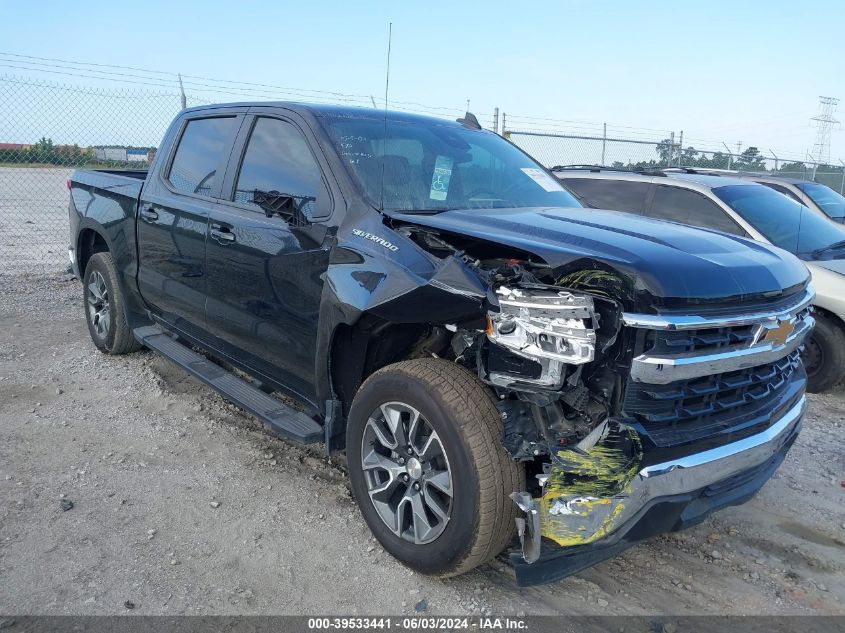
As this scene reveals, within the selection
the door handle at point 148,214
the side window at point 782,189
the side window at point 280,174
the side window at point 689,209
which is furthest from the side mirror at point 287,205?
the side window at point 782,189

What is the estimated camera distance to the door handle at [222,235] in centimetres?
377

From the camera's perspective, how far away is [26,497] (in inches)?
135

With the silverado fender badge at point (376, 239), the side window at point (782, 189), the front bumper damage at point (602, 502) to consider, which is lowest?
the front bumper damage at point (602, 502)

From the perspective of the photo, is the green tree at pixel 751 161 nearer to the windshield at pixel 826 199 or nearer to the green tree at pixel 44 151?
the windshield at pixel 826 199

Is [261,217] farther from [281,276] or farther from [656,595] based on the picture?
[656,595]

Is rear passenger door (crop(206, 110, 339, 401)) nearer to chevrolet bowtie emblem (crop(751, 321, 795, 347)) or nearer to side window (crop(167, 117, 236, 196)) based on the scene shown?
side window (crop(167, 117, 236, 196))

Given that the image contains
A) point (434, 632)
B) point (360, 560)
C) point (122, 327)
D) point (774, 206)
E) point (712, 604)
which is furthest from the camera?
point (774, 206)

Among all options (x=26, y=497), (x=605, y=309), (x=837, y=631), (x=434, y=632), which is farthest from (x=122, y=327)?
(x=837, y=631)

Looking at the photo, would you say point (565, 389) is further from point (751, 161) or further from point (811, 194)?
point (751, 161)

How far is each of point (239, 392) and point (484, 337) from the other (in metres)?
1.84

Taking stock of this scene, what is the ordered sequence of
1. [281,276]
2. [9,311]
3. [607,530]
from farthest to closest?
[9,311] < [281,276] < [607,530]

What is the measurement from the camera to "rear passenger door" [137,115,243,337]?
4117 millimetres

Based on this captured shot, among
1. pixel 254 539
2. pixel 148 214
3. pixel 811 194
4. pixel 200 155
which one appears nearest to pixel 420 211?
pixel 254 539

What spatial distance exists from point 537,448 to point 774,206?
5.21 meters
